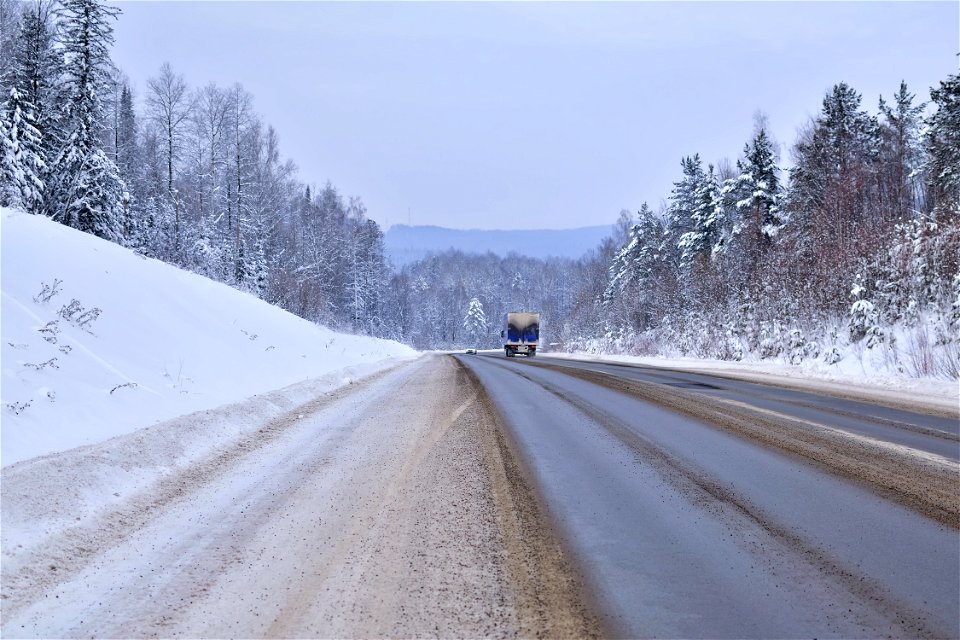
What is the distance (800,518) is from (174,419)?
701 centimetres

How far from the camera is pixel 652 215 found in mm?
59812

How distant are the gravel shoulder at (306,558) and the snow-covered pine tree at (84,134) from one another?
29287mm

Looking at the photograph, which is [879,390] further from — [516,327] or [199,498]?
[516,327]

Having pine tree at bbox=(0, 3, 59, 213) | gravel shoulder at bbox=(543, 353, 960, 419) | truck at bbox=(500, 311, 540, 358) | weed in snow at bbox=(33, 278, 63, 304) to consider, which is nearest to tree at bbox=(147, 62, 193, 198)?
pine tree at bbox=(0, 3, 59, 213)

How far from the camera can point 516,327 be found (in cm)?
4581

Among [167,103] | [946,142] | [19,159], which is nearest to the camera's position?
[946,142]

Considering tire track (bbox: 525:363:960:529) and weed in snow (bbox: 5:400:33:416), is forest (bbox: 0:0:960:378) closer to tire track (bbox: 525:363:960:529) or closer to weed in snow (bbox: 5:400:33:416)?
tire track (bbox: 525:363:960:529)

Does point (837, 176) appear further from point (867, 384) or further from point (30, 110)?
point (30, 110)

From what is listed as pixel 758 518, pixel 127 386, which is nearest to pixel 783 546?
pixel 758 518

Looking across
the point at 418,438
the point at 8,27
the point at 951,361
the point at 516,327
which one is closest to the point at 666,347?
the point at 516,327

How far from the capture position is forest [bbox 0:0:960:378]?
18.1m

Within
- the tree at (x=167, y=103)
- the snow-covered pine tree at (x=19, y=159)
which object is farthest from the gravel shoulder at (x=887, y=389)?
the tree at (x=167, y=103)

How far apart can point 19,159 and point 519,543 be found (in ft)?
95.6

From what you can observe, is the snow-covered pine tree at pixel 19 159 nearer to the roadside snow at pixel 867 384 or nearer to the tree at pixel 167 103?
the tree at pixel 167 103
